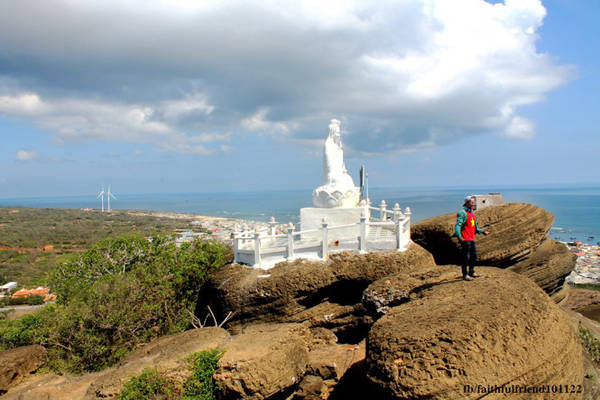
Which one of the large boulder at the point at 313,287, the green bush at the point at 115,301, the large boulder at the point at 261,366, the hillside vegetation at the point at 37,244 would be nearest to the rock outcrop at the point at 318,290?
the large boulder at the point at 313,287

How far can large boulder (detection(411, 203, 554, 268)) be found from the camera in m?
13.5

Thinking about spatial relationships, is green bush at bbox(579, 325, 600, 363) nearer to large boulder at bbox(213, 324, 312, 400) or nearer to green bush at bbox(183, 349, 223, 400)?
large boulder at bbox(213, 324, 312, 400)

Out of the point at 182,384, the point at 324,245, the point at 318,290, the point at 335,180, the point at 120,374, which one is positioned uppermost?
the point at 335,180

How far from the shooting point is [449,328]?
690cm

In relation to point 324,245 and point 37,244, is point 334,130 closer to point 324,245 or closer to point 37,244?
point 324,245

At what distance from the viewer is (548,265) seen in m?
15.1

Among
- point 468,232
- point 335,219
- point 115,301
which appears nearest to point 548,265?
point 468,232

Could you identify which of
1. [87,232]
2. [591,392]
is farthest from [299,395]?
[87,232]

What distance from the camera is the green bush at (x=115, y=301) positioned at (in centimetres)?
1348

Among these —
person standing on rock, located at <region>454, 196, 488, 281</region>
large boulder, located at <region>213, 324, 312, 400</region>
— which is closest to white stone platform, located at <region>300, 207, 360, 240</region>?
person standing on rock, located at <region>454, 196, 488, 281</region>

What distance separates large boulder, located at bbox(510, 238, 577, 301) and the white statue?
292 inches

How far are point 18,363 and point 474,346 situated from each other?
13672mm

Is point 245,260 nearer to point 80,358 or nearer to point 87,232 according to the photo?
point 80,358

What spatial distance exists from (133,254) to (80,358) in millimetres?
6515
